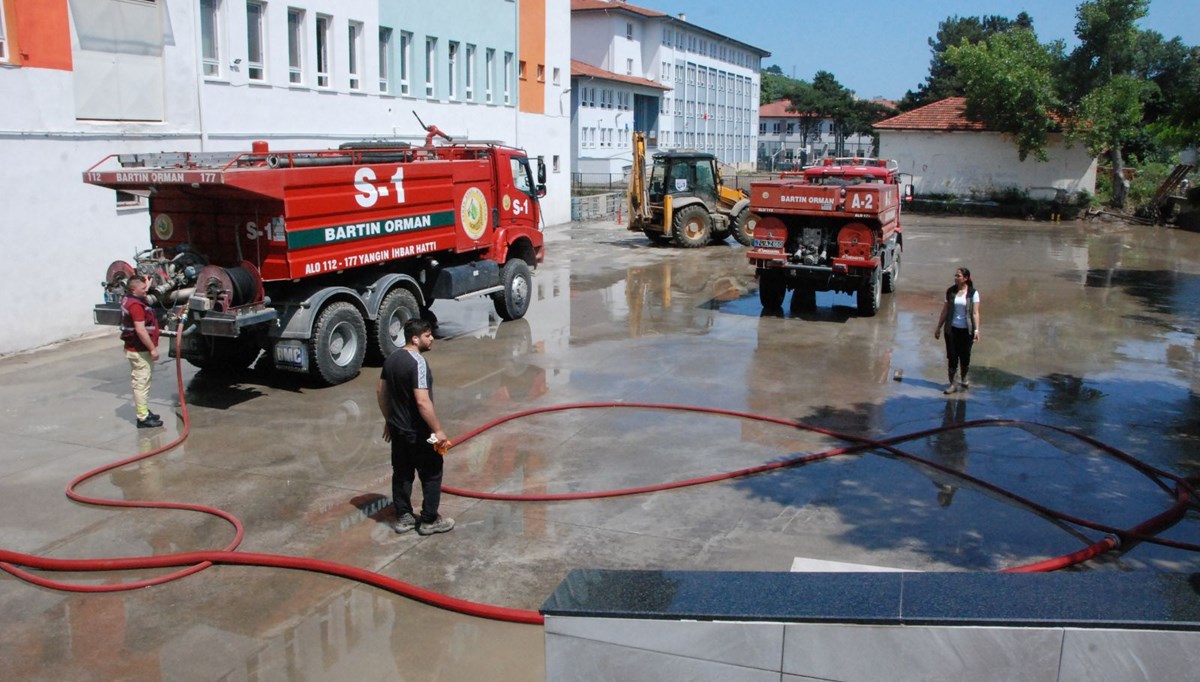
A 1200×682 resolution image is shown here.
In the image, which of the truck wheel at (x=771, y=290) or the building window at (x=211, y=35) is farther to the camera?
the building window at (x=211, y=35)

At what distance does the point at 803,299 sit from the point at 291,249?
1029 cm

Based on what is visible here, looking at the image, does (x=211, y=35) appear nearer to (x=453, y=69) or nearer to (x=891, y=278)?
(x=453, y=69)

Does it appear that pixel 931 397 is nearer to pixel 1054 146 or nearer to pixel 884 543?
pixel 884 543

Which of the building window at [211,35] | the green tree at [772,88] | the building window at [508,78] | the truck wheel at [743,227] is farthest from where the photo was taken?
the green tree at [772,88]

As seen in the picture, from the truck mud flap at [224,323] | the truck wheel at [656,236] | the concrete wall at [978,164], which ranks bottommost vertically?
the truck mud flap at [224,323]

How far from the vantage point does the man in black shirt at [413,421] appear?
6680mm

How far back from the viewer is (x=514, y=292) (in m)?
15.8

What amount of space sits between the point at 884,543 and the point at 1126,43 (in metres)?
34.4

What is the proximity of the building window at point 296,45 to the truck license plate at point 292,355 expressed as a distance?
10.6 m

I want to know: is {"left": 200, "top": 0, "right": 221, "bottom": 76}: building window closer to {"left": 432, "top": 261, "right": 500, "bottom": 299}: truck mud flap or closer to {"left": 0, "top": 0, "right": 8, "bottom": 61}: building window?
{"left": 0, "top": 0, "right": 8, "bottom": 61}: building window

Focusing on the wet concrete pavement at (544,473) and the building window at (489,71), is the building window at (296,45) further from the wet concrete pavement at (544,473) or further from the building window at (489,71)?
the building window at (489,71)

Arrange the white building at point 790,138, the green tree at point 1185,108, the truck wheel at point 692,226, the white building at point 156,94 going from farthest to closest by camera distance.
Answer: the white building at point 790,138 → the truck wheel at point 692,226 → the green tree at point 1185,108 → the white building at point 156,94

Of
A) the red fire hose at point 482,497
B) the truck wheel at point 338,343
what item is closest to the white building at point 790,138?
the truck wheel at point 338,343

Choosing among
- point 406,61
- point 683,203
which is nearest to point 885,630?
point 406,61
